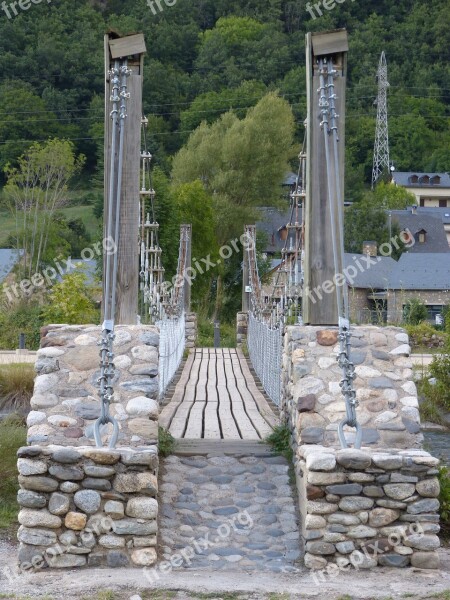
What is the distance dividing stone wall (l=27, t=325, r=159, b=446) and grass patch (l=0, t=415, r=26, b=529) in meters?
0.65

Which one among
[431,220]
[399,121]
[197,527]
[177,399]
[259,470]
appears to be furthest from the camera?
[399,121]

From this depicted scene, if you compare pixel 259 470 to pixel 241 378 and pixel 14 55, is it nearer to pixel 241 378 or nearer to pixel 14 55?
pixel 241 378

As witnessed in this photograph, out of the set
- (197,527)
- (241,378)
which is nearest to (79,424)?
(197,527)

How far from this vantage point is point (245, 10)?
153ft

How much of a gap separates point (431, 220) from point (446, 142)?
19.1ft

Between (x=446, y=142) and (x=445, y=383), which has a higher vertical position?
(x=446, y=142)

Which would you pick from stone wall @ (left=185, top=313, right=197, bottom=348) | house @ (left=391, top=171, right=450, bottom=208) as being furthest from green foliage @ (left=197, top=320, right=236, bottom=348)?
house @ (left=391, top=171, right=450, bottom=208)

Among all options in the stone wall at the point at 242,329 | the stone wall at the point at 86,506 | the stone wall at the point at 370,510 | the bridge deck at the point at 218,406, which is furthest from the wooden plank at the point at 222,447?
the stone wall at the point at 242,329

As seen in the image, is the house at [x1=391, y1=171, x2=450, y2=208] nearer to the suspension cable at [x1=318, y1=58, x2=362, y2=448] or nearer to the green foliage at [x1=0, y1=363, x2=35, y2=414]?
the green foliage at [x1=0, y1=363, x2=35, y2=414]

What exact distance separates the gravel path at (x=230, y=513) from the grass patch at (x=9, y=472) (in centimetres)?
75

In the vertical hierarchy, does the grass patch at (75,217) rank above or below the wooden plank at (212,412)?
above

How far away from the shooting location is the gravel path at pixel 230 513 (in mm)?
3900

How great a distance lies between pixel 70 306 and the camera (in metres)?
15.3

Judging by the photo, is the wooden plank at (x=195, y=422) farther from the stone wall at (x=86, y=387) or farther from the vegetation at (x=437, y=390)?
the vegetation at (x=437, y=390)
